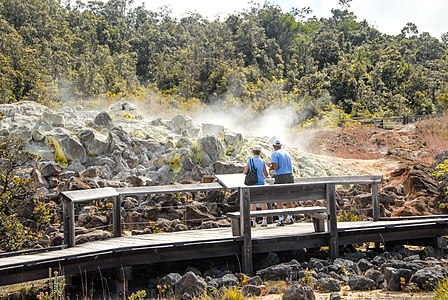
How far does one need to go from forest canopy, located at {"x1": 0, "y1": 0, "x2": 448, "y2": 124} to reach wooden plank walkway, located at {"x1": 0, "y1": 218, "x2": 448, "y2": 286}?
25.5 m

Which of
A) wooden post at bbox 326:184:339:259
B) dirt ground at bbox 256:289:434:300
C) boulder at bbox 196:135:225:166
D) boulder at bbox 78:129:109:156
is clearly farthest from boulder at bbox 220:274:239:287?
boulder at bbox 78:129:109:156

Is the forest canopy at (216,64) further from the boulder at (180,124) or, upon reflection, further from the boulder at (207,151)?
the boulder at (207,151)

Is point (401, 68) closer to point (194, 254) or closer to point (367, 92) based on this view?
point (367, 92)

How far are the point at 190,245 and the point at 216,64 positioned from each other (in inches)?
1714

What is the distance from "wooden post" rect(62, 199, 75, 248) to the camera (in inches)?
354

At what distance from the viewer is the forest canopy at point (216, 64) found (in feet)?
143

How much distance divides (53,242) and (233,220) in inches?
135

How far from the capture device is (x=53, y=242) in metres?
Answer: 11.3

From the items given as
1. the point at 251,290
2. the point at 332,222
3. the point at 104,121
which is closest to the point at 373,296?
the point at 251,290

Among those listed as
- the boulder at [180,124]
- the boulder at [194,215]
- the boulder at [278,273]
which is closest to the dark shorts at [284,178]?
the boulder at [278,273]

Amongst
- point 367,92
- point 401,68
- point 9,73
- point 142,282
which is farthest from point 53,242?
point 401,68

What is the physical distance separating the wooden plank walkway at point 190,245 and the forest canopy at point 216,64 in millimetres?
25481

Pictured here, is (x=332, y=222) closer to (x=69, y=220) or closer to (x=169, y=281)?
(x=169, y=281)

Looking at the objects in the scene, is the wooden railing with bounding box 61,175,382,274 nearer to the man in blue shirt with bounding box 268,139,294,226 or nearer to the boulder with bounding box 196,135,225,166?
the man in blue shirt with bounding box 268,139,294,226
